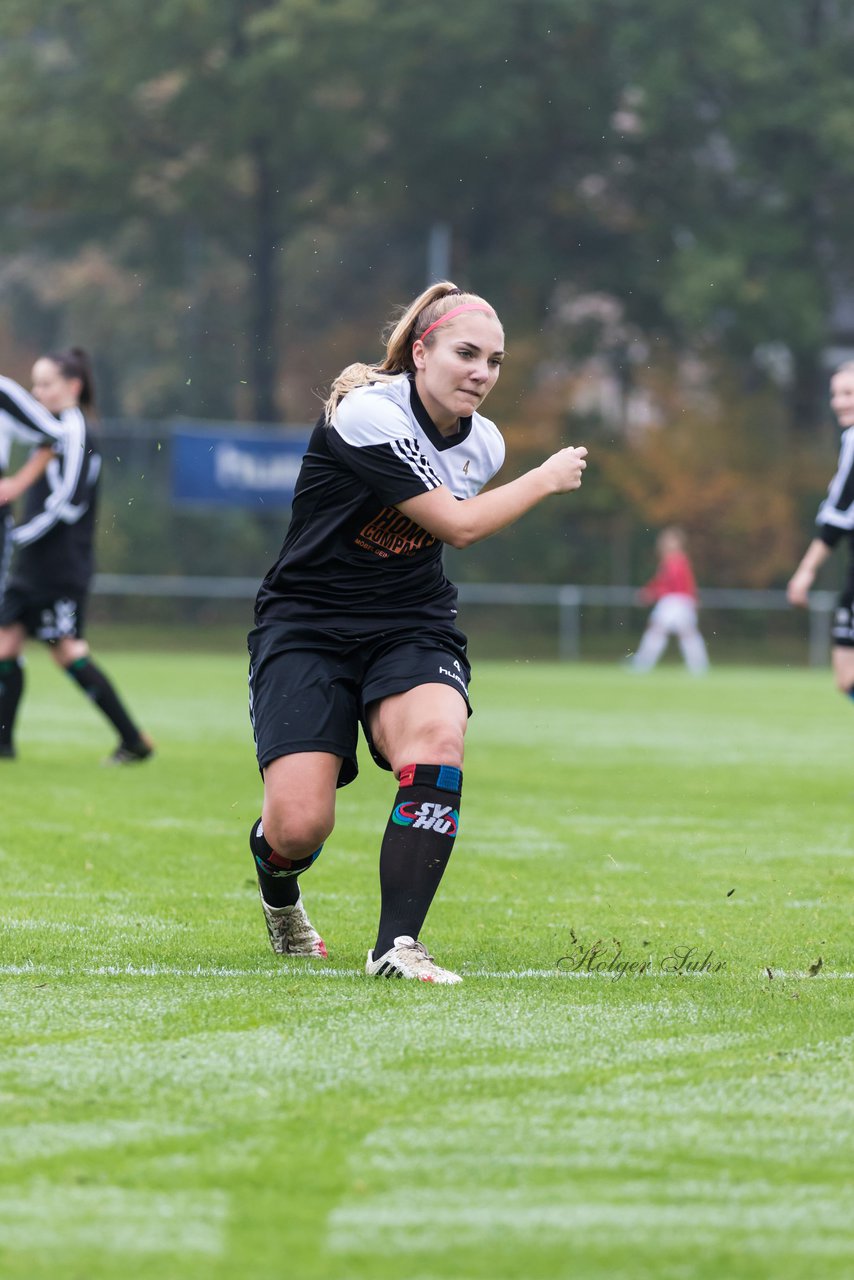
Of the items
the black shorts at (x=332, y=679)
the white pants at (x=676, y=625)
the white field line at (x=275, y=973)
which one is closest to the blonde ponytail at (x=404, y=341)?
the black shorts at (x=332, y=679)

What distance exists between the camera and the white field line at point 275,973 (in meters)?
4.92

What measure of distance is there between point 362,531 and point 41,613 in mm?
6059

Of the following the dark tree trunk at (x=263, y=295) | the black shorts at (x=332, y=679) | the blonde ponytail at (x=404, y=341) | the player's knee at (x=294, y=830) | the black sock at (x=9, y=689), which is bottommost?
the black sock at (x=9, y=689)

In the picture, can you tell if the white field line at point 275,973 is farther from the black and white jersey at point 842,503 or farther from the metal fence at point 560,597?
the metal fence at point 560,597

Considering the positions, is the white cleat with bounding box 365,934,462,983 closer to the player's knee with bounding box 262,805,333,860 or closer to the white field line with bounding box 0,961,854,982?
the white field line with bounding box 0,961,854,982

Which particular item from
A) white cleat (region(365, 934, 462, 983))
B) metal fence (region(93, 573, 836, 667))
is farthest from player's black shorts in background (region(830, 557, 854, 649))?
metal fence (region(93, 573, 836, 667))

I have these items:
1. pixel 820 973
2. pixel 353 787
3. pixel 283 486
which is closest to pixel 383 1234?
pixel 820 973

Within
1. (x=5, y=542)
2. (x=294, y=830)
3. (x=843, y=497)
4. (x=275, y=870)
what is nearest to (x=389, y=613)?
(x=294, y=830)

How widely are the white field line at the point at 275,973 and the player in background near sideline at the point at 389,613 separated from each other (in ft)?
0.60

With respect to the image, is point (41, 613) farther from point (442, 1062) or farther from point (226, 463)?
point (226, 463)

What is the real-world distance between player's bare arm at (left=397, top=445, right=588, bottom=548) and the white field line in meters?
1.06

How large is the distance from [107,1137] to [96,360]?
141ft

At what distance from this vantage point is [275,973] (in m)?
4.98

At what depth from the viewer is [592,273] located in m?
38.3
